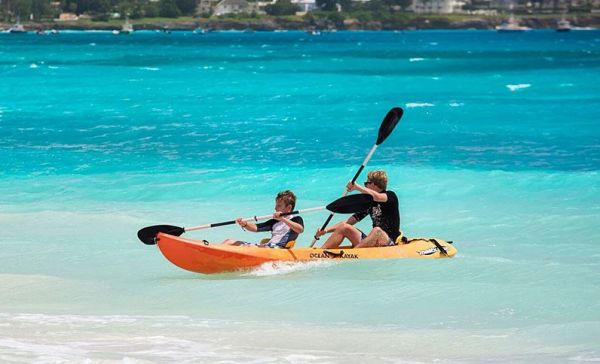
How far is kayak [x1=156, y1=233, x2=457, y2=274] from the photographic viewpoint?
12.8 metres

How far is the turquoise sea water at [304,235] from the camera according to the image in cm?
1053

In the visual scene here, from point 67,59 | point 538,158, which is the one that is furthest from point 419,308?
point 67,59

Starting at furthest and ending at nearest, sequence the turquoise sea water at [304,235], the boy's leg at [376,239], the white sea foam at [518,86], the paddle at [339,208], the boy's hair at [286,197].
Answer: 1. the white sea foam at [518,86]
2. the boy's leg at [376,239]
3. the paddle at [339,208]
4. the boy's hair at [286,197]
5. the turquoise sea water at [304,235]

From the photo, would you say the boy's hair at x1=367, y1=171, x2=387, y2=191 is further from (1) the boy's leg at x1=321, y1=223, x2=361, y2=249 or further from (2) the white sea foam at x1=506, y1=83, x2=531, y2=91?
(2) the white sea foam at x1=506, y1=83, x2=531, y2=91

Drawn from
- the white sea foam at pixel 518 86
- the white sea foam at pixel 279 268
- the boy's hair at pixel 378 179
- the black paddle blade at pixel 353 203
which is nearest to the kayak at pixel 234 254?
the white sea foam at pixel 279 268

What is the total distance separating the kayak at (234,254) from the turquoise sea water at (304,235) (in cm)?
16

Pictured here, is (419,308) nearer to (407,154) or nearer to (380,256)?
(380,256)

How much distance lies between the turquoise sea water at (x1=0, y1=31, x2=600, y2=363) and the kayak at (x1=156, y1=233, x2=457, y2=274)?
155mm

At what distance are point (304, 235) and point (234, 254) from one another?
3715 mm

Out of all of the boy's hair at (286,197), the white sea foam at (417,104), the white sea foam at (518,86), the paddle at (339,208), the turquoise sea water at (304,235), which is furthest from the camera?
the white sea foam at (518,86)

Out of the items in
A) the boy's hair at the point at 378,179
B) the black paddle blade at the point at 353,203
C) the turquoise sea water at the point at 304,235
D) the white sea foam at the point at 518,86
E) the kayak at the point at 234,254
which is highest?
the boy's hair at the point at 378,179

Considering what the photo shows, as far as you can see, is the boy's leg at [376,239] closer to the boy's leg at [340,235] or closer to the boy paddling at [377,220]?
the boy paddling at [377,220]

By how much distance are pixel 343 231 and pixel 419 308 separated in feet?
5.19

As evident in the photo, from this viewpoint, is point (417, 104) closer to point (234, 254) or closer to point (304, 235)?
point (304, 235)
